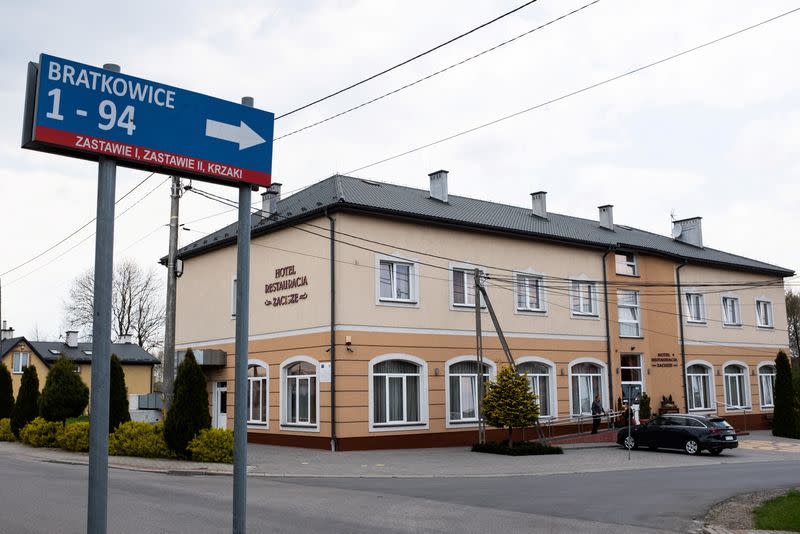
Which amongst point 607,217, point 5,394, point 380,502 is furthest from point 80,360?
point 380,502

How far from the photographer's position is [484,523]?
1073 cm

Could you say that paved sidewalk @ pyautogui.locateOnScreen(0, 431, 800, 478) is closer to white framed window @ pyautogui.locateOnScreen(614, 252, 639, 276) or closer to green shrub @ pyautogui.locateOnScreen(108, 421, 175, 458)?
green shrub @ pyautogui.locateOnScreen(108, 421, 175, 458)

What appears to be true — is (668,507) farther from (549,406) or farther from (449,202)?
(449,202)

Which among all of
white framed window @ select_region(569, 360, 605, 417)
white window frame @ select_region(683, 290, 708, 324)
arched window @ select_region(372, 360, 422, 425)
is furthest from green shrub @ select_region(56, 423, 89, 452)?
white window frame @ select_region(683, 290, 708, 324)

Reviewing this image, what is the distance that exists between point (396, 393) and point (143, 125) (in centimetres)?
2052

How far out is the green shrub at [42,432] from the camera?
2459cm

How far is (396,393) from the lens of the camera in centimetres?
2531

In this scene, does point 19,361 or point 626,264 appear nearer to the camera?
point 626,264

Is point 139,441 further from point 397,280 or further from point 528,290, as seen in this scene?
point 528,290

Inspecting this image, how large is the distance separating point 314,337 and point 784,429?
76.6 ft

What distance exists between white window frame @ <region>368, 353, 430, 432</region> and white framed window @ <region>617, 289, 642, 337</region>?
1169 cm

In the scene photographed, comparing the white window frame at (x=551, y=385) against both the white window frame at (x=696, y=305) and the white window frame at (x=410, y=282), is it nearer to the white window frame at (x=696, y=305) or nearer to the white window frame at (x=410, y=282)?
the white window frame at (x=410, y=282)

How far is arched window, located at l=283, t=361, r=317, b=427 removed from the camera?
2519 cm

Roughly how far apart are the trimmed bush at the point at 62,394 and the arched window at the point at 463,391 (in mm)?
12306
